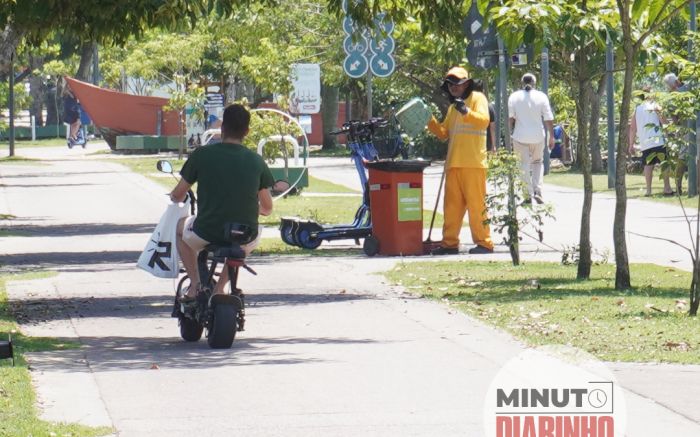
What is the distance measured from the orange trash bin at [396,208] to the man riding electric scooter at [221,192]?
262 inches

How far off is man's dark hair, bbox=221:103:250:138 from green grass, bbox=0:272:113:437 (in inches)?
70.4

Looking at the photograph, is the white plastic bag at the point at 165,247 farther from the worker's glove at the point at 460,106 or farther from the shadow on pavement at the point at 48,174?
the shadow on pavement at the point at 48,174

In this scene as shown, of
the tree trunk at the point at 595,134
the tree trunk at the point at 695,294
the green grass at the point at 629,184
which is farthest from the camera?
the tree trunk at the point at 595,134

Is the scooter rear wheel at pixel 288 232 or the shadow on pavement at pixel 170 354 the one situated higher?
the scooter rear wheel at pixel 288 232

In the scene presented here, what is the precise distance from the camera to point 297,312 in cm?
1398

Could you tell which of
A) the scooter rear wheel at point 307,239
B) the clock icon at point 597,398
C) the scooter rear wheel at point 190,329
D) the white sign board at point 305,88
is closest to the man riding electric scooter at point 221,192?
the scooter rear wheel at point 190,329

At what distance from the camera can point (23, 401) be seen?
30.5 ft

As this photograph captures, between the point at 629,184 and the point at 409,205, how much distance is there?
13.7 meters

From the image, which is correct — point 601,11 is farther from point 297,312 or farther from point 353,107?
point 353,107

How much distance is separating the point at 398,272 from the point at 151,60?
147 ft

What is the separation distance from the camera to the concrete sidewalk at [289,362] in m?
8.88

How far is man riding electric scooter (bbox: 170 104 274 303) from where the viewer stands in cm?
1177

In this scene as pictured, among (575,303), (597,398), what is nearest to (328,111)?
(575,303)

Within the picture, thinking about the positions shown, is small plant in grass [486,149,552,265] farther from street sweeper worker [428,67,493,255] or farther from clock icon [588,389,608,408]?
clock icon [588,389,608,408]
